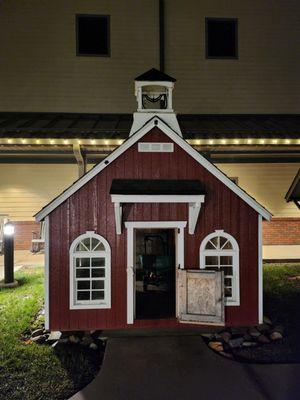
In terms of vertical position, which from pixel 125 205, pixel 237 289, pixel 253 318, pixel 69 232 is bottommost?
pixel 253 318

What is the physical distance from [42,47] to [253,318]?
44.3 ft

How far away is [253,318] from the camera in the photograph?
6309 mm

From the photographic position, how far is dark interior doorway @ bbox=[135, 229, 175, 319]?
6.91 m

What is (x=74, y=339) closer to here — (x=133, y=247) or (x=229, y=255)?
(x=133, y=247)

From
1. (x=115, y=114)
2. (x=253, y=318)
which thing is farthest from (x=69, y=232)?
(x=115, y=114)

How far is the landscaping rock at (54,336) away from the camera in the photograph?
6.16m

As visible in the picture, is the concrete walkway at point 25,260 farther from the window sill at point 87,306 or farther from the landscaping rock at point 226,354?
the landscaping rock at point 226,354

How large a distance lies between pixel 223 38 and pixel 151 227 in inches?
463

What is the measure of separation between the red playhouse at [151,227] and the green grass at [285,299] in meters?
0.84

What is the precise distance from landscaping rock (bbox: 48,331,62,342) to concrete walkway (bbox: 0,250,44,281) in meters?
5.12

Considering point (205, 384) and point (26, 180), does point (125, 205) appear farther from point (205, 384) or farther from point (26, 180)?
point (26, 180)

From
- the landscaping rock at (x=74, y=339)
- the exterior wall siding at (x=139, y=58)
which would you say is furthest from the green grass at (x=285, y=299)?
the exterior wall siding at (x=139, y=58)

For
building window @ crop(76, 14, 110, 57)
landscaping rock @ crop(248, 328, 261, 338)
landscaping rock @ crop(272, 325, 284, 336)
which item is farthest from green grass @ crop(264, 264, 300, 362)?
building window @ crop(76, 14, 110, 57)

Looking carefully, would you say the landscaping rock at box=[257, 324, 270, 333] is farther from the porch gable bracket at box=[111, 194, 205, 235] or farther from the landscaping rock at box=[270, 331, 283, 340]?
the porch gable bracket at box=[111, 194, 205, 235]
